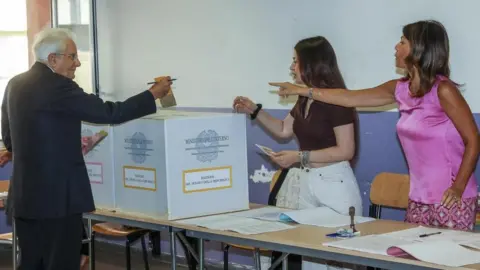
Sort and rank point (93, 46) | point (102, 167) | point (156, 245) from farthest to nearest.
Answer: point (93, 46) → point (156, 245) → point (102, 167)

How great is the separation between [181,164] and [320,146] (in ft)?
2.22

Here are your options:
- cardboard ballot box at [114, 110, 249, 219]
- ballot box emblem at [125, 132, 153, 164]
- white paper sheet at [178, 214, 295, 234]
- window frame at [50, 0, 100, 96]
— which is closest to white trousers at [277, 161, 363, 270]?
cardboard ballot box at [114, 110, 249, 219]

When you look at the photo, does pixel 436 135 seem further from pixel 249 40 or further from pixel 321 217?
pixel 249 40

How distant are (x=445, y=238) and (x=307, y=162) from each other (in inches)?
36.2

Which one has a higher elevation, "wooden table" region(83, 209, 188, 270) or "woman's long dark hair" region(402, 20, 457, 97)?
"woman's long dark hair" region(402, 20, 457, 97)

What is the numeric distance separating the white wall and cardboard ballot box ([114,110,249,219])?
45.1 inches

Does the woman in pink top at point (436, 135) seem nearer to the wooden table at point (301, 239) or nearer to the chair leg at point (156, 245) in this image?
the wooden table at point (301, 239)

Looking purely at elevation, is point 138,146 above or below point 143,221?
above

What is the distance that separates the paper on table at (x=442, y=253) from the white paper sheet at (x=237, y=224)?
0.68 metres

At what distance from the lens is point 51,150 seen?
3.26 m

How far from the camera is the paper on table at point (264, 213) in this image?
11.4 ft

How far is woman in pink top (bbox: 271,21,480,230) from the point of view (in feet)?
10.2

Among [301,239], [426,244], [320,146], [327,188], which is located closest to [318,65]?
[320,146]

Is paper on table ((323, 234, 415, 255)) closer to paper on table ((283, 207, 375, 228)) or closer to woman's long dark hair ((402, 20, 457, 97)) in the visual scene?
paper on table ((283, 207, 375, 228))
